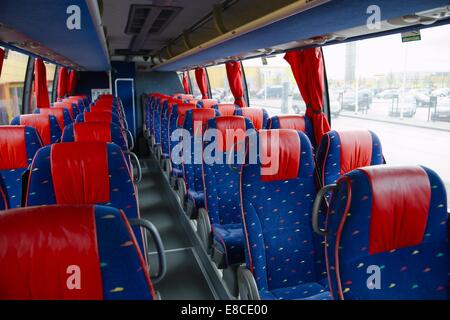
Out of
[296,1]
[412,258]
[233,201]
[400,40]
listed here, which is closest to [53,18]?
[296,1]

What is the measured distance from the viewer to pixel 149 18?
5922 mm

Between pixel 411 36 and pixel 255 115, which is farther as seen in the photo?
pixel 255 115

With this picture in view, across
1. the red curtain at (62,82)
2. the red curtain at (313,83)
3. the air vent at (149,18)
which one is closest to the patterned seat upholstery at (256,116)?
the red curtain at (313,83)

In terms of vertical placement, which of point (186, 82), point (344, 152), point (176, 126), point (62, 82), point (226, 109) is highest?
point (186, 82)

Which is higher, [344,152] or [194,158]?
[344,152]

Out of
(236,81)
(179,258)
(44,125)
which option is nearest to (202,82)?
(236,81)

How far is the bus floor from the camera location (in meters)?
3.59

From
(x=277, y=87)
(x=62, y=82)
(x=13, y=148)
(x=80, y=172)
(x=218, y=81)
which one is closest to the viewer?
(x=80, y=172)

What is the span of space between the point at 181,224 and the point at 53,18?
10.7 feet

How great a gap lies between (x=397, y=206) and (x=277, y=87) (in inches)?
221

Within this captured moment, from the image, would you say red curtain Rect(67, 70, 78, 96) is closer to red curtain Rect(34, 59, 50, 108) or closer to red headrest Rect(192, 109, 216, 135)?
red curtain Rect(34, 59, 50, 108)

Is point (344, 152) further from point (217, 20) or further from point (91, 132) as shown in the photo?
point (217, 20)
